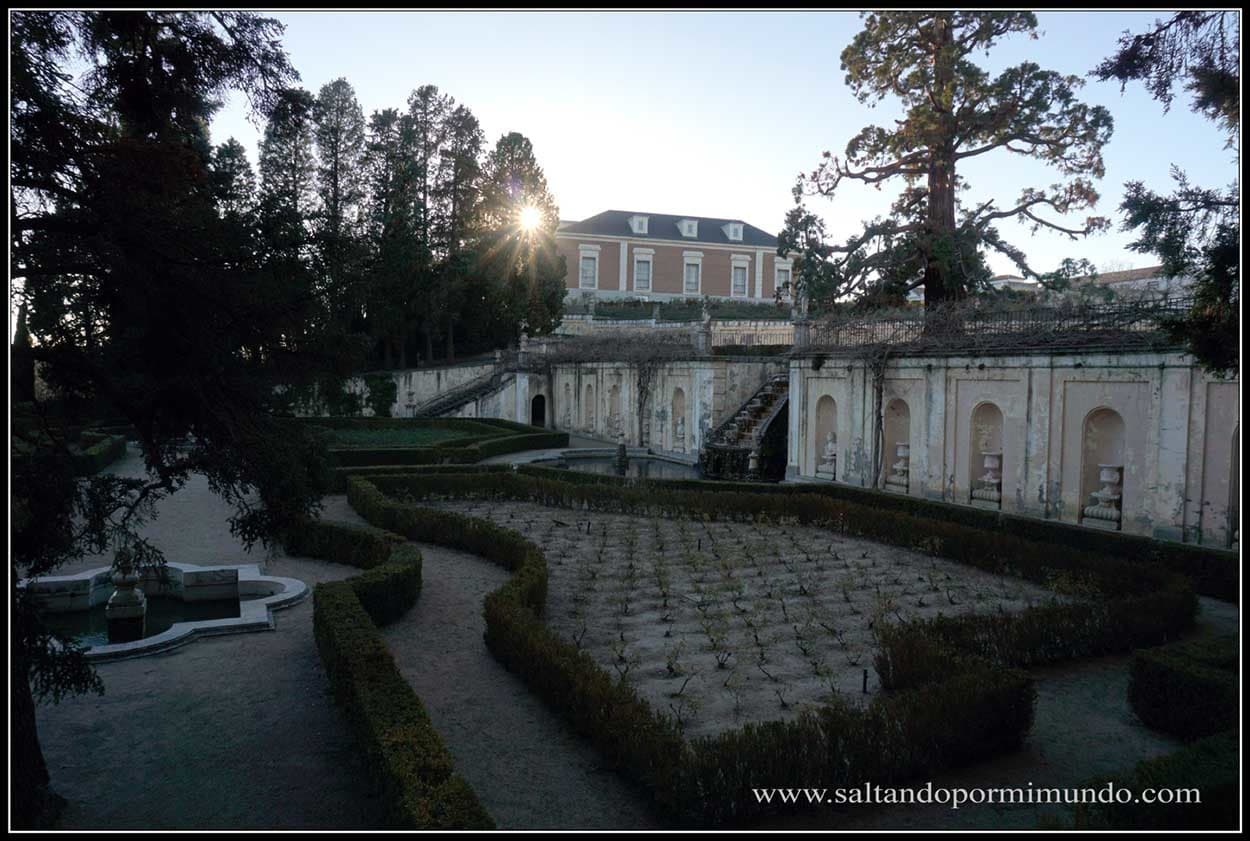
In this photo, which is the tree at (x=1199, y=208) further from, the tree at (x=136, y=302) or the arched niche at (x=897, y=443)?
the arched niche at (x=897, y=443)

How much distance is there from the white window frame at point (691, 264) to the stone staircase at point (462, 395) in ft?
67.5

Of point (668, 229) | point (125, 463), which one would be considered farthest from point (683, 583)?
point (668, 229)

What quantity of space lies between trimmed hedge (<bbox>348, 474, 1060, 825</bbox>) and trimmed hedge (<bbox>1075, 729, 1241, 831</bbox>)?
1484 millimetres

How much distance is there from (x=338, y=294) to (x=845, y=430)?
19.0 metres

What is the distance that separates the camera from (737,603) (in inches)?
486

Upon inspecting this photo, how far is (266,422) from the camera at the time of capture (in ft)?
23.0

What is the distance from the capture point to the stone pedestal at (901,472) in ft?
73.3

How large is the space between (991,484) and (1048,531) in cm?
456

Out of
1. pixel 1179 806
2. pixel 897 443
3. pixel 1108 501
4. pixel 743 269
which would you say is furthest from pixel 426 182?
pixel 1179 806

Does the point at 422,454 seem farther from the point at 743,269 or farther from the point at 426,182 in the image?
the point at 743,269

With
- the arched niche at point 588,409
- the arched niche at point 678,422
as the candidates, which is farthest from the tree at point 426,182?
the arched niche at point 678,422

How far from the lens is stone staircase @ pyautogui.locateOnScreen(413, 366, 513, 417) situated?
42.1 m

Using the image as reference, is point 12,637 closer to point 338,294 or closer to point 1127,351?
point 338,294

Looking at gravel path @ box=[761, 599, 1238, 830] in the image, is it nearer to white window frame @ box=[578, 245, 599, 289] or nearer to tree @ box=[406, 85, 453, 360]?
tree @ box=[406, 85, 453, 360]
